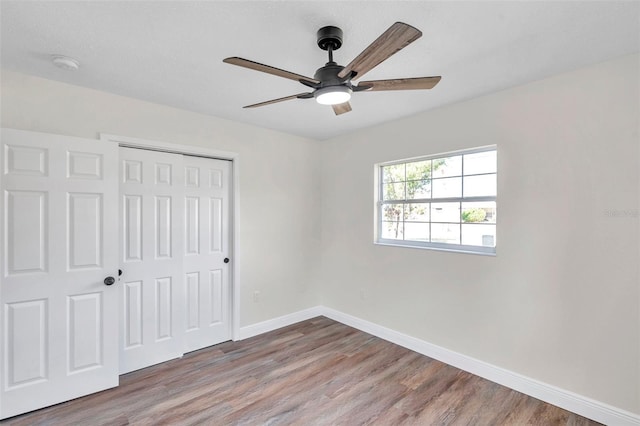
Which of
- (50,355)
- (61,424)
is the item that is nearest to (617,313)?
(61,424)

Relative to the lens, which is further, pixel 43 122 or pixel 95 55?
pixel 43 122

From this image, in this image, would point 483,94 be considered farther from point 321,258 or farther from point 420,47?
Answer: point 321,258

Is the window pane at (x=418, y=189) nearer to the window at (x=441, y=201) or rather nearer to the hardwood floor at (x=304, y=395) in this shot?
the window at (x=441, y=201)

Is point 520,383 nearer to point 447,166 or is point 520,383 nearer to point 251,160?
point 447,166

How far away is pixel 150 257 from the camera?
2.96 meters

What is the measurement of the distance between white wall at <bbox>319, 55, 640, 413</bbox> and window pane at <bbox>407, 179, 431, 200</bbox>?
1.17 ft

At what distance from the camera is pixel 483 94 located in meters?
2.71

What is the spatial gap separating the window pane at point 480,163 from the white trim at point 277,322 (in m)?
2.73

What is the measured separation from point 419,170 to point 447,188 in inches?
16.0

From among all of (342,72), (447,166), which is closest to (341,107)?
(342,72)

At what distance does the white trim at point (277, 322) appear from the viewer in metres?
3.61

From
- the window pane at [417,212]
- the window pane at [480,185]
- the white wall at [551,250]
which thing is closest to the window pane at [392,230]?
the window pane at [417,212]

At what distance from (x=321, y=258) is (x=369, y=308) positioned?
1.04 m

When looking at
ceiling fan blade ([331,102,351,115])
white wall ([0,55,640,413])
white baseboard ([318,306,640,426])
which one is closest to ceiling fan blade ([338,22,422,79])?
ceiling fan blade ([331,102,351,115])
